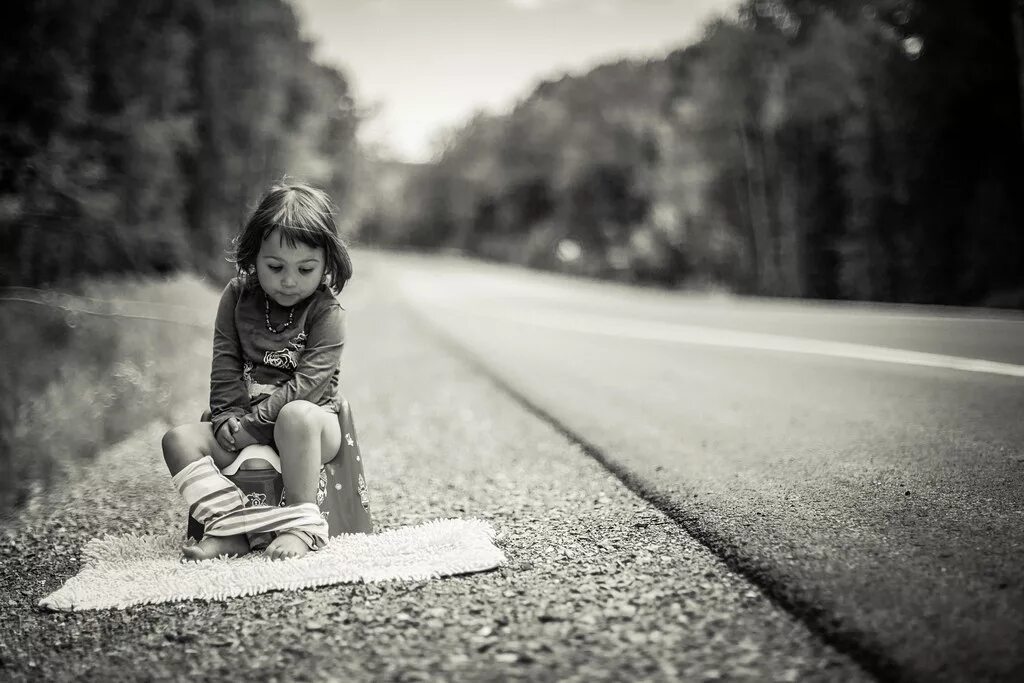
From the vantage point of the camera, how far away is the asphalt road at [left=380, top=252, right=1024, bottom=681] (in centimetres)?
188

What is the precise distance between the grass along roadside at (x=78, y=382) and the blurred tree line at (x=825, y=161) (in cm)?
1394

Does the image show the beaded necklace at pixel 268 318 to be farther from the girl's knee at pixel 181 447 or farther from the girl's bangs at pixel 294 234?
the girl's knee at pixel 181 447

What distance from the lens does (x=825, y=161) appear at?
2120 cm

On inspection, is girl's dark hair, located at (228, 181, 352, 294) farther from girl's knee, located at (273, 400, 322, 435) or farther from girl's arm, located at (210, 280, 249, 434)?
girl's knee, located at (273, 400, 322, 435)

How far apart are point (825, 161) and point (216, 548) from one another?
71.9ft

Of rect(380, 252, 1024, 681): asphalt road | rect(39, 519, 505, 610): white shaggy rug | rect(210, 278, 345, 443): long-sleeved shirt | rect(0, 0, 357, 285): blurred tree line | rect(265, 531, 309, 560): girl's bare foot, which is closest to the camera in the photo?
rect(380, 252, 1024, 681): asphalt road

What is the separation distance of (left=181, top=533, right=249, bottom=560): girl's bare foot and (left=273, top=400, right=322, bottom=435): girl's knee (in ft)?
1.35

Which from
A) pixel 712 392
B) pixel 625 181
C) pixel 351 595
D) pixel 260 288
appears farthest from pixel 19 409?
pixel 625 181

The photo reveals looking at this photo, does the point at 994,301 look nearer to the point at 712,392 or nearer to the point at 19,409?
the point at 712,392

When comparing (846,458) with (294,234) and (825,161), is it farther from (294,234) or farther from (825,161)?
(825,161)

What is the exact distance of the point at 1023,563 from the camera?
2.14 m

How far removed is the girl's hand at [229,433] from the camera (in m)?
2.73

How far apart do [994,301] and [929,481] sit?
1326 cm

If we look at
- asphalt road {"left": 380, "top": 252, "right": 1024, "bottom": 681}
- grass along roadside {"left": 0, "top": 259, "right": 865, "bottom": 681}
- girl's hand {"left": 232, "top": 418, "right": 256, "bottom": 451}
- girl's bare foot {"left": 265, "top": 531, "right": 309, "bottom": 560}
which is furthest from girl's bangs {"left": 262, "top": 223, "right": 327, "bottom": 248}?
asphalt road {"left": 380, "top": 252, "right": 1024, "bottom": 681}
